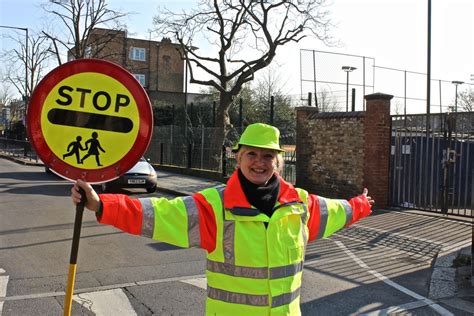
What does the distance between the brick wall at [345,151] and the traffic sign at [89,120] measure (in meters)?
10.4

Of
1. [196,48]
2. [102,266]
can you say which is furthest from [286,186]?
[196,48]

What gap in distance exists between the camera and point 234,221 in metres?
2.40

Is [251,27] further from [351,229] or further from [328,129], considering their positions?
[351,229]

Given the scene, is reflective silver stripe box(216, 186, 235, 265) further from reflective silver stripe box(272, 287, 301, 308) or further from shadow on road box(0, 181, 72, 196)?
shadow on road box(0, 181, 72, 196)

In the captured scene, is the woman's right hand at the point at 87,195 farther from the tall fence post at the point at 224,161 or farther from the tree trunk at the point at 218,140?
the tree trunk at the point at 218,140

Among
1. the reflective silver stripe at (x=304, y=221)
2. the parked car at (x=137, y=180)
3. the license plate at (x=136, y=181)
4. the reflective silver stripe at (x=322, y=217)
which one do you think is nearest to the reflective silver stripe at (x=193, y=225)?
the reflective silver stripe at (x=304, y=221)

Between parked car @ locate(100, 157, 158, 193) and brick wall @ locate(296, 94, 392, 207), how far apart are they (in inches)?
188

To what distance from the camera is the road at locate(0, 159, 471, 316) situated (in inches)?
205

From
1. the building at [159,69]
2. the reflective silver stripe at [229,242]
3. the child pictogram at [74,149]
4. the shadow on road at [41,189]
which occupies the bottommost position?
the shadow on road at [41,189]

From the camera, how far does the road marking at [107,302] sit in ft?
16.2

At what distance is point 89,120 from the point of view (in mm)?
2295

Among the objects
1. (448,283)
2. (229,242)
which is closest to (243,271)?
(229,242)

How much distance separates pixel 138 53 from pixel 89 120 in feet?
185

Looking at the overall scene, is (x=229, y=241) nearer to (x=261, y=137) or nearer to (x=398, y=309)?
(x=261, y=137)
